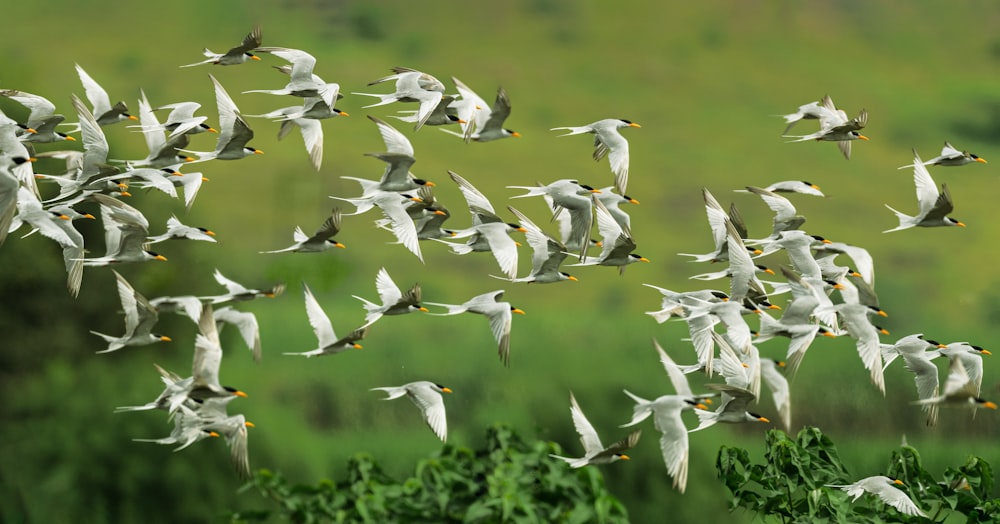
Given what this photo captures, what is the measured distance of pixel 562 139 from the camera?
20109mm

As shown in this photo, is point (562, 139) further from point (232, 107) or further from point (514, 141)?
point (232, 107)

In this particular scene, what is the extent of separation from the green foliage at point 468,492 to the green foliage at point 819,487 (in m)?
1.49

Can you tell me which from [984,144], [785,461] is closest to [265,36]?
[984,144]

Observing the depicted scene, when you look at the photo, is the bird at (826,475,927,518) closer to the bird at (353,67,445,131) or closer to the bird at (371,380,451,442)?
the bird at (371,380,451,442)

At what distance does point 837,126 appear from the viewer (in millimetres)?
9430

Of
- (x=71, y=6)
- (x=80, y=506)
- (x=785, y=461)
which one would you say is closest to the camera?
(x=785, y=461)

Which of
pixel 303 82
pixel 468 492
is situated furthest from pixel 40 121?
pixel 468 492

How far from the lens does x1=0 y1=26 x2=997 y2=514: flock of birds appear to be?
25.6 feet

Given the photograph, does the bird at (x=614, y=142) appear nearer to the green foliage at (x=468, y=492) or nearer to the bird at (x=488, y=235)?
the bird at (x=488, y=235)

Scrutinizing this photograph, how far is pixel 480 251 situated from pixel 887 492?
3084 millimetres

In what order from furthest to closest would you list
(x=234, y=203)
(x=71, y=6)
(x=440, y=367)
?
(x=71, y=6)
(x=234, y=203)
(x=440, y=367)

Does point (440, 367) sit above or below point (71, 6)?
below

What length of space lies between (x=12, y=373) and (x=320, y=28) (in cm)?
781

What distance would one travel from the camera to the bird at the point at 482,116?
9388 mm
